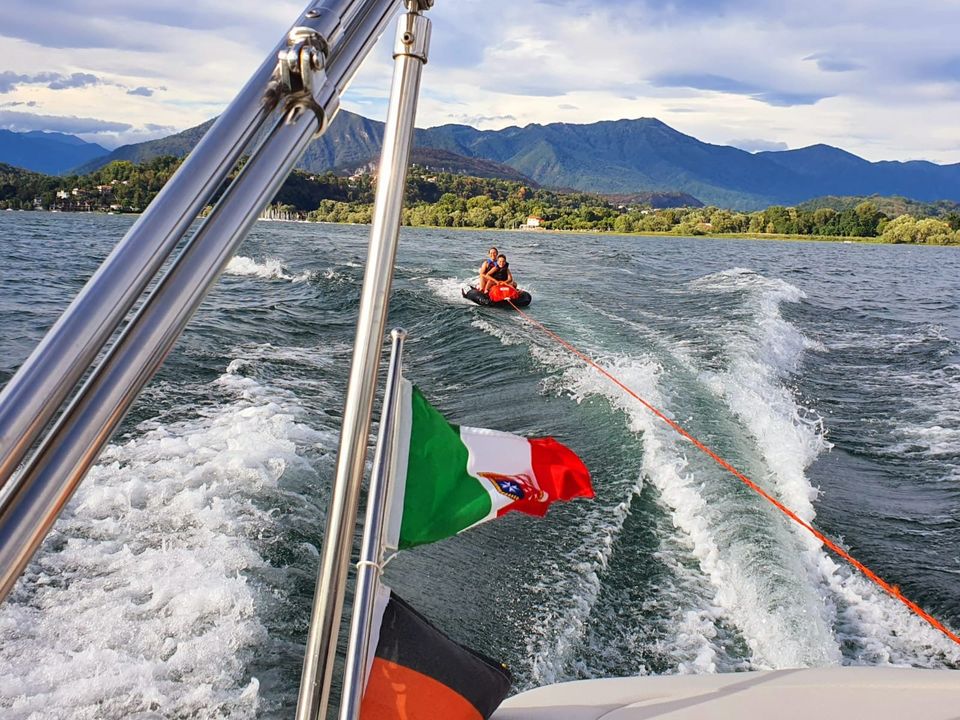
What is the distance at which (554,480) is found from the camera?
2615 millimetres

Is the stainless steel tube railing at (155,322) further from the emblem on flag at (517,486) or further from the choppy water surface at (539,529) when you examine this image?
the choppy water surface at (539,529)

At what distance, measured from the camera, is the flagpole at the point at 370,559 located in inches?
53.9

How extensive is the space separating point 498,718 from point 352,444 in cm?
166

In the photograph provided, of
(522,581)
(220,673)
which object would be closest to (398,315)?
(522,581)

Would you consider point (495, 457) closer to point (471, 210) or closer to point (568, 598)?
point (568, 598)

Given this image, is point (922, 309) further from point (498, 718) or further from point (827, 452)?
point (498, 718)

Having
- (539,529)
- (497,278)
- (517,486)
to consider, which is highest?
(517,486)

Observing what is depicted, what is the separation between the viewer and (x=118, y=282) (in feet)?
2.32

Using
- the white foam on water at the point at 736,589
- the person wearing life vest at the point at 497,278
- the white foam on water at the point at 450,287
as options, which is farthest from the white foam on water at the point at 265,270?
the white foam on water at the point at 736,589

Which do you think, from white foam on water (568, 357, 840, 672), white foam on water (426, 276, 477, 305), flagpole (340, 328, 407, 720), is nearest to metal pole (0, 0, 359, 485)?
flagpole (340, 328, 407, 720)

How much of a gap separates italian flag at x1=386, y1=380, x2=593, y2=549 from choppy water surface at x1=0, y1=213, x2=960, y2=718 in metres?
2.43

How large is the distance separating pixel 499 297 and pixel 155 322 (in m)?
16.7

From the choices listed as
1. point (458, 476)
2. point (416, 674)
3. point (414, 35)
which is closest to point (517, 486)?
point (458, 476)

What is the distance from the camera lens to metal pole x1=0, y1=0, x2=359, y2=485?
0.65 m
